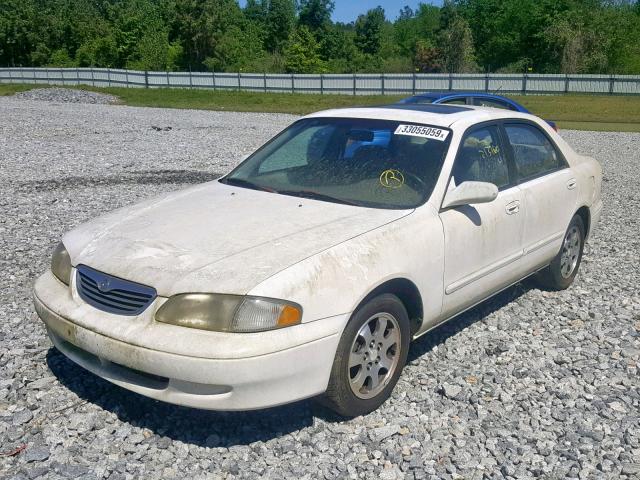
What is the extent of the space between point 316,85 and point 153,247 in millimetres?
42028

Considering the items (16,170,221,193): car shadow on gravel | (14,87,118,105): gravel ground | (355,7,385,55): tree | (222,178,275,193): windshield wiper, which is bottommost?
(14,87,118,105): gravel ground

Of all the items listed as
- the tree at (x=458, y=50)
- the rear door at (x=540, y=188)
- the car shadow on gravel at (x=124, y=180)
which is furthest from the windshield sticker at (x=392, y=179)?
the tree at (x=458, y=50)

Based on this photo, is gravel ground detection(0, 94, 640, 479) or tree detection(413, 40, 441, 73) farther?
tree detection(413, 40, 441, 73)

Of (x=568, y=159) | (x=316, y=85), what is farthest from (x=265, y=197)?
(x=316, y=85)

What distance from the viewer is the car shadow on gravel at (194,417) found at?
11.5 ft

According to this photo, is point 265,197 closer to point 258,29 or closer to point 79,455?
point 79,455

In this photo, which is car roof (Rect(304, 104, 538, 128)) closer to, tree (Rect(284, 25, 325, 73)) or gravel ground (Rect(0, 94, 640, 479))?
gravel ground (Rect(0, 94, 640, 479))

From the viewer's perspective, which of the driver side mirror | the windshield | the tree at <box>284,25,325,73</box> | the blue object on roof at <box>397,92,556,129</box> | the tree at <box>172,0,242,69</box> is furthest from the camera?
the tree at <box>172,0,242,69</box>

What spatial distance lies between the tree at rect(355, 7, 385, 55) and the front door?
88195 mm

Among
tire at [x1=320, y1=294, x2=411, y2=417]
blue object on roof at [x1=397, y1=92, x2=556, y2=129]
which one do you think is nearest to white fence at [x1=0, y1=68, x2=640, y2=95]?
blue object on roof at [x1=397, y1=92, x2=556, y2=129]

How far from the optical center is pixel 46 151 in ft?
46.9

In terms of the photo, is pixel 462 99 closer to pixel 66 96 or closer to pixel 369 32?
pixel 66 96

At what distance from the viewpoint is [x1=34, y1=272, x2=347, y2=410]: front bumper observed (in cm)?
304

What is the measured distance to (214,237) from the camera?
363cm
